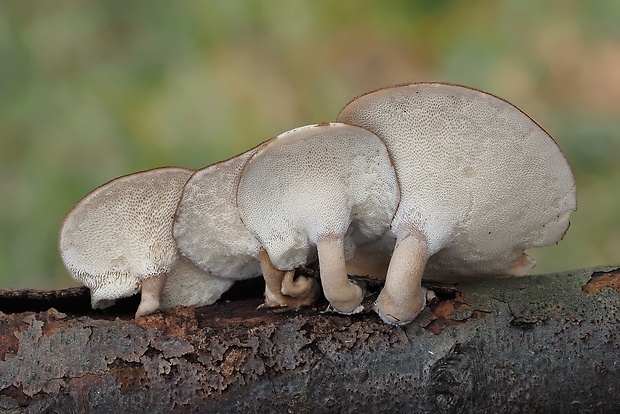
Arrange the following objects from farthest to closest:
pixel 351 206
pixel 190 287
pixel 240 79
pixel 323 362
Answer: pixel 240 79 → pixel 190 287 → pixel 351 206 → pixel 323 362

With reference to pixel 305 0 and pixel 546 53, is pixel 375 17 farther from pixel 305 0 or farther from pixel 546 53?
pixel 546 53

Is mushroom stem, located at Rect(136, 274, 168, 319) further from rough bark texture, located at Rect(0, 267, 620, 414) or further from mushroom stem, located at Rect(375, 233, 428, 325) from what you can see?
mushroom stem, located at Rect(375, 233, 428, 325)

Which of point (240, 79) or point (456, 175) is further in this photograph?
point (240, 79)

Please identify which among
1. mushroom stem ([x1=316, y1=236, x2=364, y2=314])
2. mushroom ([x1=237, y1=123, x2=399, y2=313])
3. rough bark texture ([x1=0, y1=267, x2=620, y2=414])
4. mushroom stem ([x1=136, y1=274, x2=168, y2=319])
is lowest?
rough bark texture ([x1=0, y1=267, x2=620, y2=414])

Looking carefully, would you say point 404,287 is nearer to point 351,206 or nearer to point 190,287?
point 351,206

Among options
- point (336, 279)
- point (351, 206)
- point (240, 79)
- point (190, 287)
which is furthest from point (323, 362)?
point (240, 79)

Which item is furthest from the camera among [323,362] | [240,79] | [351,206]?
[240,79]

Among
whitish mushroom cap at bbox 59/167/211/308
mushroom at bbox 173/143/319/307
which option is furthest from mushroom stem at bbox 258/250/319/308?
whitish mushroom cap at bbox 59/167/211/308
